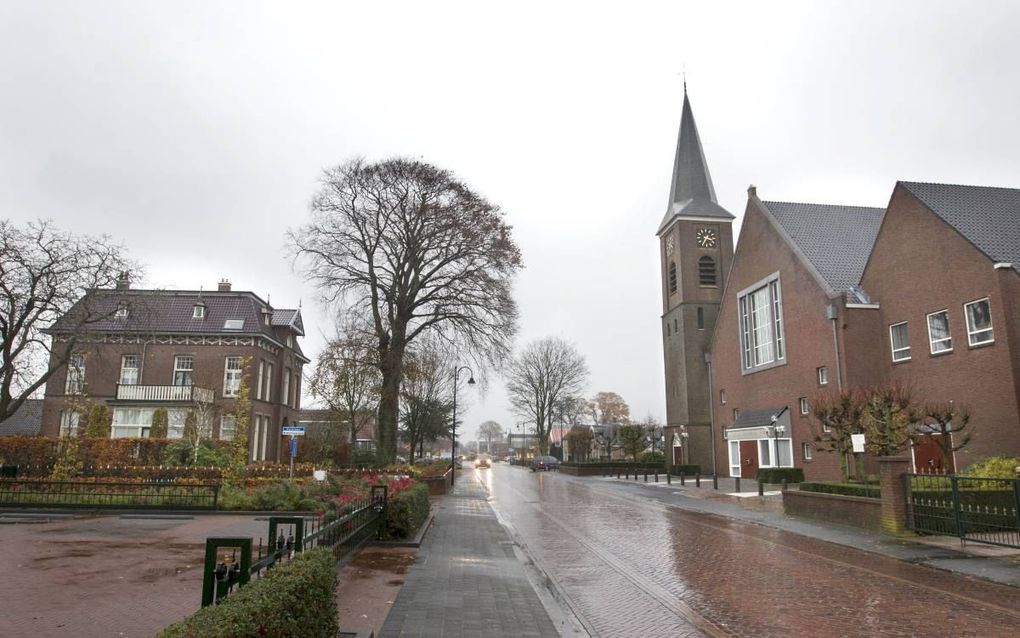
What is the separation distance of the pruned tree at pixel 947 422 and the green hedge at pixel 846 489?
3131 mm

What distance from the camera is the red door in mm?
37031

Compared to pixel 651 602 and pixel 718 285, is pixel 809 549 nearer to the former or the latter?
pixel 651 602

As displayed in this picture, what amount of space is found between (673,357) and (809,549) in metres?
37.4

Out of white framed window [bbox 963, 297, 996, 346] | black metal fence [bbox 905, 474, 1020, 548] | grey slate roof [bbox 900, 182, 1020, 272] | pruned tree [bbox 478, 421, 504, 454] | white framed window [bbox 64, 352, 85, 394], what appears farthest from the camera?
pruned tree [bbox 478, 421, 504, 454]

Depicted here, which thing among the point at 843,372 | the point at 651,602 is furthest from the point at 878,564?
the point at 843,372

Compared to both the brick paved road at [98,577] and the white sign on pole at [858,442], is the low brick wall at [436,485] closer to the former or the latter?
the brick paved road at [98,577]

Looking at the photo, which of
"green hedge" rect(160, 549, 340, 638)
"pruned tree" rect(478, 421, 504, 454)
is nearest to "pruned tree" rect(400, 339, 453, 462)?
"green hedge" rect(160, 549, 340, 638)

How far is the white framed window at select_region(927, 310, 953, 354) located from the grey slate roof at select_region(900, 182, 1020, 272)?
279 centimetres

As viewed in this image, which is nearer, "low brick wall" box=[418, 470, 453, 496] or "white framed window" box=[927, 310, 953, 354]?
"white framed window" box=[927, 310, 953, 354]

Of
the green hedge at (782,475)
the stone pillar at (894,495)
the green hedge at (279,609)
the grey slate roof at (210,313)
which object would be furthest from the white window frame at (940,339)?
the grey slate roof at (210,313)

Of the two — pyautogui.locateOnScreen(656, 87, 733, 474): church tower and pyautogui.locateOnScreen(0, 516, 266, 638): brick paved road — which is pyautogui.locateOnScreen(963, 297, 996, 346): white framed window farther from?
pyautogui.locateOnScreen(0, 516, 266, 638): brick paved road

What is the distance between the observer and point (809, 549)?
43.3 feet

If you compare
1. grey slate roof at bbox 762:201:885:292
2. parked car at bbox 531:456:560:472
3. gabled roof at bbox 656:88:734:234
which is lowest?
parked car at bbox 531:456:560:472

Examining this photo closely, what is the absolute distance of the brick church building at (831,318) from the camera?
2341 cm
